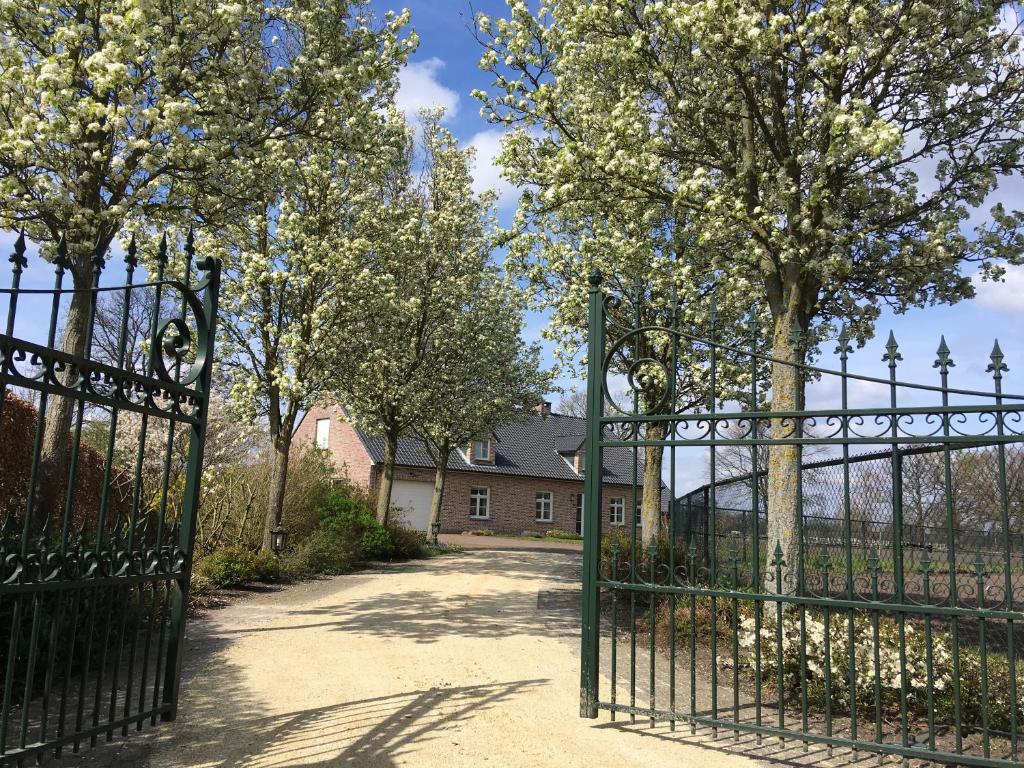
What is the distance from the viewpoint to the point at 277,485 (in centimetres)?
1270

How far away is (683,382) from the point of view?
46.1ft

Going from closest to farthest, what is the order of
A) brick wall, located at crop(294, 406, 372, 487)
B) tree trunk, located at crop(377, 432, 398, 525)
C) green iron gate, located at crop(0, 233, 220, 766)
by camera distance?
green iron gate, located at crop(0, 233, 220, 766) < tree trunk, located at crop(377, 432, 398, 525) < brick wall, located at crop(294, 406, 372, 487)

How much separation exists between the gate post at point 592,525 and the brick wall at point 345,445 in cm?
2502

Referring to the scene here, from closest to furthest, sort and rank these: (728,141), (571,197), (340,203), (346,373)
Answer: (571,197) < (728,141) < (340,203) < (346,373)

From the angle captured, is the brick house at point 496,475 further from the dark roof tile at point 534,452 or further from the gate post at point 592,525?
the gate post at point 592,525

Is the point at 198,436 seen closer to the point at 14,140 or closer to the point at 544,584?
the point at 14,140

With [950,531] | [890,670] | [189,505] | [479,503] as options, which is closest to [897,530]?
[950,531]

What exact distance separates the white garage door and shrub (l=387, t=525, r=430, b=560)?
1116 cm

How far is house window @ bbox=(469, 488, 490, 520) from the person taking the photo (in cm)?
3372

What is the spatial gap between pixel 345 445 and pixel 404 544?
14675 millimetres

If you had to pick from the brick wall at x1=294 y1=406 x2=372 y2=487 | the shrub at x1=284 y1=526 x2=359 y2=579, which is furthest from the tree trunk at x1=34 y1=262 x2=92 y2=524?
the brick wall at x1=294 y1=406 x2=372 y2=487

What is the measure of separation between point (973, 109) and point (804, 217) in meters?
2.39

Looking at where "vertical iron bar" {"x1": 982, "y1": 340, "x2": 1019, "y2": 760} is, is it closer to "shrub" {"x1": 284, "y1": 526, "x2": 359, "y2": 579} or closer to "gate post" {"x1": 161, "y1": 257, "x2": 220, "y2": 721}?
"gate post" {"x1": 161, "y1": 257, "x2": 220, "y2": 721}

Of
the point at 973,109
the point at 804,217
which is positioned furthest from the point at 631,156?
the point at 973,109
